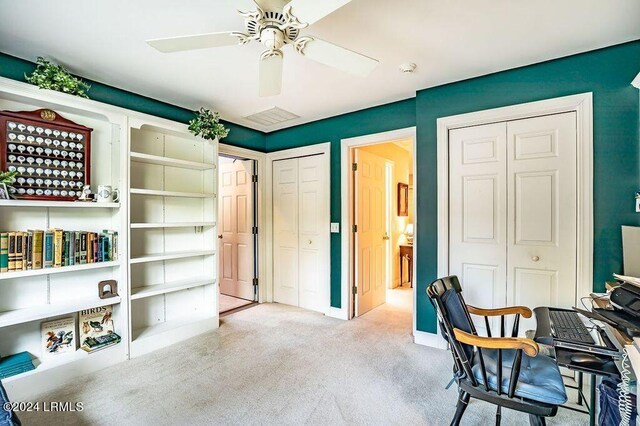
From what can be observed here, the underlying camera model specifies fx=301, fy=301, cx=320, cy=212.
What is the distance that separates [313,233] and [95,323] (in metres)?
2.37

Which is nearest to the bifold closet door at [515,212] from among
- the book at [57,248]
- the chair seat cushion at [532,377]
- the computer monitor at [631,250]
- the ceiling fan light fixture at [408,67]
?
the computer monitor at [631,250]

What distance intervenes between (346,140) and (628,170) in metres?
2.41

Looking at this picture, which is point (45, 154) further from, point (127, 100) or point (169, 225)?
point (169, 225)

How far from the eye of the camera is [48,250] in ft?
7.41

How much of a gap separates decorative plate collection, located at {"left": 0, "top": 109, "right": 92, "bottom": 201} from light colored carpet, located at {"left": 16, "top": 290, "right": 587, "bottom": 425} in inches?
58.1

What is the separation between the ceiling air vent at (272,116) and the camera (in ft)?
11.4

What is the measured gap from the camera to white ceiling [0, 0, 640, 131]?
172 cm

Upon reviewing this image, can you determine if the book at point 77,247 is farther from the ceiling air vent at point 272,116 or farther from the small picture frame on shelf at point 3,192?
the ceiling air vent at point 272,116

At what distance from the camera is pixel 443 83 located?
2.73 m

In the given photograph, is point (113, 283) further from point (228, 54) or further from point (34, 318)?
point (228, 54)

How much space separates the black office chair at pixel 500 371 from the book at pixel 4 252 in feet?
9.25

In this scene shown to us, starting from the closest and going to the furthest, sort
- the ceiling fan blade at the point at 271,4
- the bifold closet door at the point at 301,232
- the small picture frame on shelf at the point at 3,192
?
the ceiling fan blade at the point at 271,4, the small picture frame on shelf at the point at 3,192, the bifold closet door at the point at 301,232

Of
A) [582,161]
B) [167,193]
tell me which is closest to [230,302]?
[167,193]

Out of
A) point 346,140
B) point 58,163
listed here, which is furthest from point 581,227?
point 58,163
